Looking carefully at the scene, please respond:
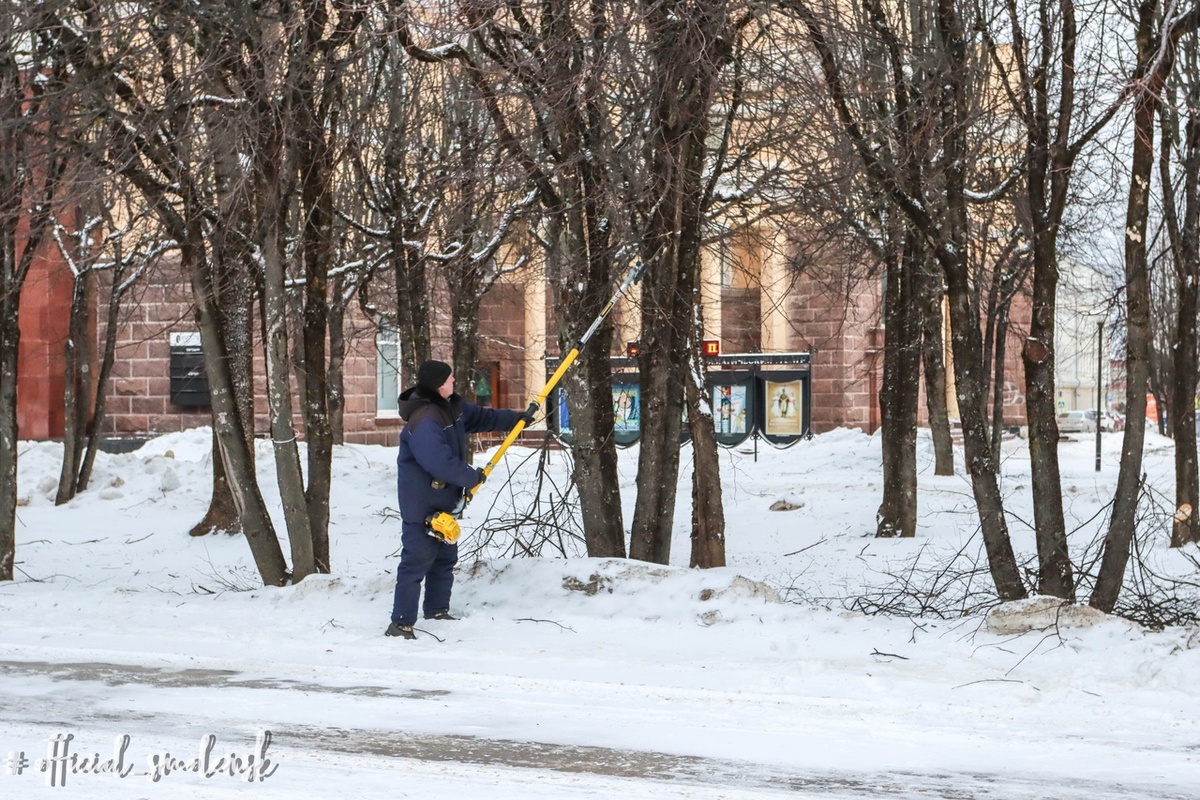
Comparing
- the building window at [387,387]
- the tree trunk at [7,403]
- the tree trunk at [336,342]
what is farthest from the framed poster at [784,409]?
the tree trunk at [7,403]

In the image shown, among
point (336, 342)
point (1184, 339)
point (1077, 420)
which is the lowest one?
point (1077, 420)

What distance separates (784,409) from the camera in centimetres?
2856

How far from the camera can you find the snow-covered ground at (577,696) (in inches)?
185

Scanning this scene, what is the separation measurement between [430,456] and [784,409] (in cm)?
2163

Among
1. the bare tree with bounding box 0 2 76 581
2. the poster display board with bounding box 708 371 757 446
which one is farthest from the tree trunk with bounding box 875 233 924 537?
the poster display board with bounding box 708 371 757 446

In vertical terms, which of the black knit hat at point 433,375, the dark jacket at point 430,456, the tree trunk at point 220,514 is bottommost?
the tree trunk at point 220,514

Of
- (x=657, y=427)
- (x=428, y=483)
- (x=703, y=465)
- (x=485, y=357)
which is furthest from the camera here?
(x=485, y=357)

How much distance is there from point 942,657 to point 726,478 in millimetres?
14902

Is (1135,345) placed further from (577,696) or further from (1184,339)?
(1184,339)

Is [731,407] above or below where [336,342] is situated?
below

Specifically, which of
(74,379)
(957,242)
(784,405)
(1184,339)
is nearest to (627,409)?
(784,405)

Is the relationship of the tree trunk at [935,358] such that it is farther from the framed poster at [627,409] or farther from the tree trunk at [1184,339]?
the framed poster at [627,409]

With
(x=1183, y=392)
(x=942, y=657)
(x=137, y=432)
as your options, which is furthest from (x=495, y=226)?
(x=137, y=432)

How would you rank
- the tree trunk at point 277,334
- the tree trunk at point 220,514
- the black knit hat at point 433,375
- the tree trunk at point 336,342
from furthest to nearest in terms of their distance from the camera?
the tree trunk at point 336,342, the tree trunk at point 220,514, the tree trunk at point 277,334, the black knit hat at point 433,375
